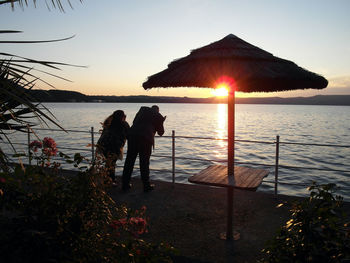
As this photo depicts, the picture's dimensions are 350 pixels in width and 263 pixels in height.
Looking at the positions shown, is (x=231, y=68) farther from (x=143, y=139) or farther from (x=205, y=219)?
(x=143, y=139)

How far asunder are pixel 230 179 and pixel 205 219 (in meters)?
0.97

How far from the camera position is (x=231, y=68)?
3.71m

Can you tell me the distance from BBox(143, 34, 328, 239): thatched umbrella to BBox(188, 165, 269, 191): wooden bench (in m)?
0.17

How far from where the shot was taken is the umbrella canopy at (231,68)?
3.67m

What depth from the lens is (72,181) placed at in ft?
9.34

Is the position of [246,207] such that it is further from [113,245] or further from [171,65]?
[113,245]

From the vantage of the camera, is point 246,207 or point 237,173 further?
point 246,207

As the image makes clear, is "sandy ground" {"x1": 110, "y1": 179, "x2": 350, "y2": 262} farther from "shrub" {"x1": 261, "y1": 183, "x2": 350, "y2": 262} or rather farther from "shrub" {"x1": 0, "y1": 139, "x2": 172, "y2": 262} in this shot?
"shrub" {"x1": 0, "y1": 139, "x2": 172, "y2": 262}


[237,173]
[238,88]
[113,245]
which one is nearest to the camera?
[113,245]

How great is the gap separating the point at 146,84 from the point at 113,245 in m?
2.43

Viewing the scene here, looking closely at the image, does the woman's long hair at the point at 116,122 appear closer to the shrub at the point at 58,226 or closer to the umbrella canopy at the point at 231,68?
the umbrella canopy at the point at 231,68

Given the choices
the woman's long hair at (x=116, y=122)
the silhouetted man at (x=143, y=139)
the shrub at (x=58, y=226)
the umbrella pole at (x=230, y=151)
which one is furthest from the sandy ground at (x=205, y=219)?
the shrub at (x=58, y=226)

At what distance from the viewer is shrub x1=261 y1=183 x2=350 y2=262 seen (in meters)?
1.86

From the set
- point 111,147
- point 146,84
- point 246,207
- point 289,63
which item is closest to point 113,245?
point 146,84
